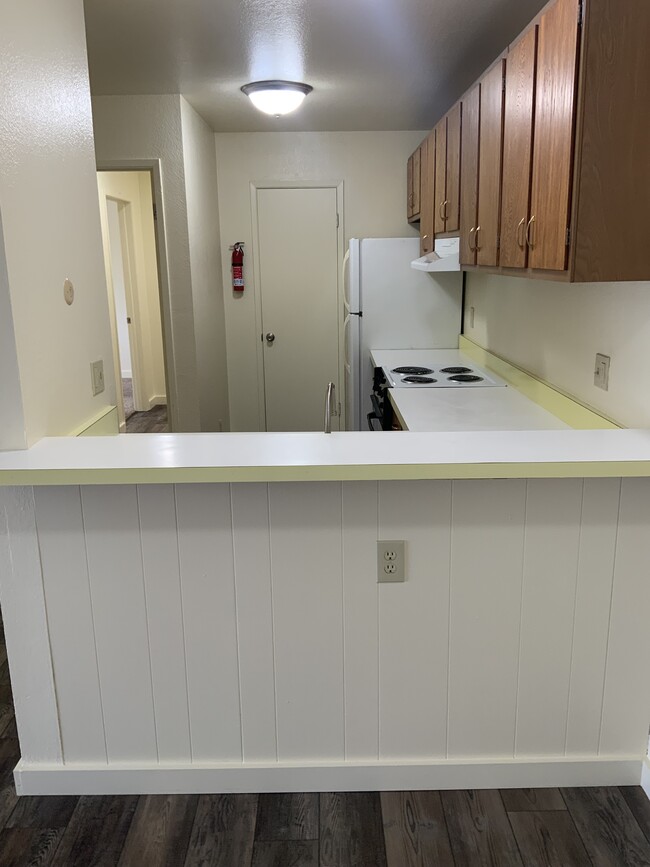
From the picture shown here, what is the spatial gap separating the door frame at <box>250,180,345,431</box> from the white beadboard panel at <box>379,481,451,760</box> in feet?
11.0

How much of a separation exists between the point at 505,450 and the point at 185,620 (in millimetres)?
962

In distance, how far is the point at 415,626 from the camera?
1.85 m

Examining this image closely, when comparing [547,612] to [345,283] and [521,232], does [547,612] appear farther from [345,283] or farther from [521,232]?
[345,283]

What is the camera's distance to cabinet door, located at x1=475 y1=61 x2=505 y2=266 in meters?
2.44

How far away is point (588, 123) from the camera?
172 centimetres

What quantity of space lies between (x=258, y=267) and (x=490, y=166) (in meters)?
2.85

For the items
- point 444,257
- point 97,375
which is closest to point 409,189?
point 444,257

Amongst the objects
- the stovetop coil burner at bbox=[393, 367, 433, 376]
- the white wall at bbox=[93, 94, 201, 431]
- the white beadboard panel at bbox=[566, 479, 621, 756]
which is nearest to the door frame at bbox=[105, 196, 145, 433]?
the white wall at bbox=[93, 94, 201, 431]

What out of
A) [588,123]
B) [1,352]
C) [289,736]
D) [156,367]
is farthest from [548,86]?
[156,367]

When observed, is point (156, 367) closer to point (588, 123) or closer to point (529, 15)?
point (529, 15)

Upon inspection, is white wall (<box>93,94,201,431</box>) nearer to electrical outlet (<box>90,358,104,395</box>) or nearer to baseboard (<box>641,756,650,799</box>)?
electrical outlet (<box>90,358,104,395</box>)

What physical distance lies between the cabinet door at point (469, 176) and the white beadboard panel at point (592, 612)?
1.45 metres

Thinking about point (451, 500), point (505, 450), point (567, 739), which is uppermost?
point (505, 450)

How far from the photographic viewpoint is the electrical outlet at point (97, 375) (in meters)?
2.29
